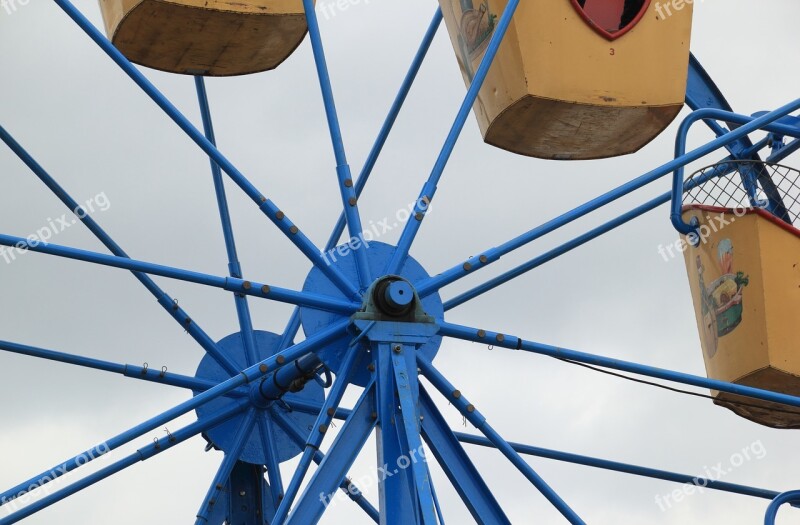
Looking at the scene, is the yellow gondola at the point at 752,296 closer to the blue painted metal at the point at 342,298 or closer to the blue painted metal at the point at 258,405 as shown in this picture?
the blue painted metal at the point at 342,298

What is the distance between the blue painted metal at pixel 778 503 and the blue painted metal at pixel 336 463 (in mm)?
2977

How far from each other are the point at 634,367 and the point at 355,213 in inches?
79.3

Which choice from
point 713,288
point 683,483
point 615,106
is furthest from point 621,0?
point 683,483

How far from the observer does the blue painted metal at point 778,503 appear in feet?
39.2

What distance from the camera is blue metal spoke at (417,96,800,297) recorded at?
36.5 feet

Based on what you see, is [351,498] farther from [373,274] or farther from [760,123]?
[760,123]

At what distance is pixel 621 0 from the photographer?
12766mm

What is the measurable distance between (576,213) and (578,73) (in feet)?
4.25

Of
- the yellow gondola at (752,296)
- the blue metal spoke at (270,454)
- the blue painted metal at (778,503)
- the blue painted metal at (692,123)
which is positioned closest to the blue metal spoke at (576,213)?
the blue painted metal at (692,123)

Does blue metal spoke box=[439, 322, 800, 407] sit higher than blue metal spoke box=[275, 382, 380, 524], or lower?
higher

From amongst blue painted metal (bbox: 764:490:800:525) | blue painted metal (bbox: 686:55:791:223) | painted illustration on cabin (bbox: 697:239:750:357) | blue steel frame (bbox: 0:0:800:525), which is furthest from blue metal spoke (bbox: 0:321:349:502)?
blue painted metal (bbox: 686:55:791:223)

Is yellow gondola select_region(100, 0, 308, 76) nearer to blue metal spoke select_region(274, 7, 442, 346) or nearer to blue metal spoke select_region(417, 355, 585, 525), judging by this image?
blue metal spoke select_region(274, 7, 442, 346)

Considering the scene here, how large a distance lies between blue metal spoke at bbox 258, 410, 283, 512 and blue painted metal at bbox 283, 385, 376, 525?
290 cm

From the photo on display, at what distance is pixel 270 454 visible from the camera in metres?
Result: 13.5
